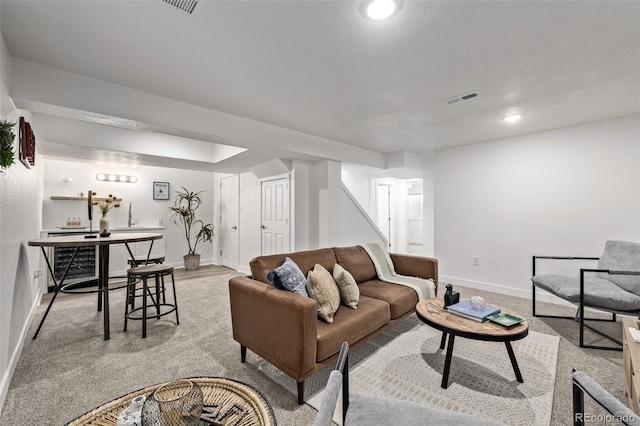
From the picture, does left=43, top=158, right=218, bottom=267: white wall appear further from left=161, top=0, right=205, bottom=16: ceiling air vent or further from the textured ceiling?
left=161, top=0, right=205, bottom=16: ceiling air vent

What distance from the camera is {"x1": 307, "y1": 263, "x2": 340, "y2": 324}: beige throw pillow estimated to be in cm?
209

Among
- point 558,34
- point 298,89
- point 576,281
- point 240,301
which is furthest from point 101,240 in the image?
point 576,281

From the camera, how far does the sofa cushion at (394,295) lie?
260cm

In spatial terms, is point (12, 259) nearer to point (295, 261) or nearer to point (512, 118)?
point (295, 261)

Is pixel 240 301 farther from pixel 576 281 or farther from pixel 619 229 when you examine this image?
pixel 619 229

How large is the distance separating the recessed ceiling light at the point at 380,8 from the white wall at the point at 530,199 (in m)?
3.52

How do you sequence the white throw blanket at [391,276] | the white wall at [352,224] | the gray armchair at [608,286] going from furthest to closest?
the white wall at [352,224], the white throw blanket at [391,276], the gray armchair at [608,286]

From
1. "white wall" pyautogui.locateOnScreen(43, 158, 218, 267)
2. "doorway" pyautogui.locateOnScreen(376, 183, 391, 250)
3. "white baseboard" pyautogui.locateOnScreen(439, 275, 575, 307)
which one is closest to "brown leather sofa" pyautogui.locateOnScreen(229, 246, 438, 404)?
"white baseboard" pyautogui.locateOnScreen(439, 275, 575, 307)

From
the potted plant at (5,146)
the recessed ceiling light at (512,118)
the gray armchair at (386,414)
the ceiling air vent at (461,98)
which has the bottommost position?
the gray armchair at (386,414)

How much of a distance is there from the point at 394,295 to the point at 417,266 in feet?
2.93

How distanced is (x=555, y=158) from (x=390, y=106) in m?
2.58

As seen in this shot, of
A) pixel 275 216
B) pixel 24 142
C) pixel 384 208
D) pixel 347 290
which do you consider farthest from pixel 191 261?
pixel 384 208

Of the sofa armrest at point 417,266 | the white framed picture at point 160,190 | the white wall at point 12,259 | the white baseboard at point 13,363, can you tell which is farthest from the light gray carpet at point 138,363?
the white framed picture at point 160,190

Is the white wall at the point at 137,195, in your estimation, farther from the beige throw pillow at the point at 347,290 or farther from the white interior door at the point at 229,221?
the beige throw pillow at the point at 347,290
